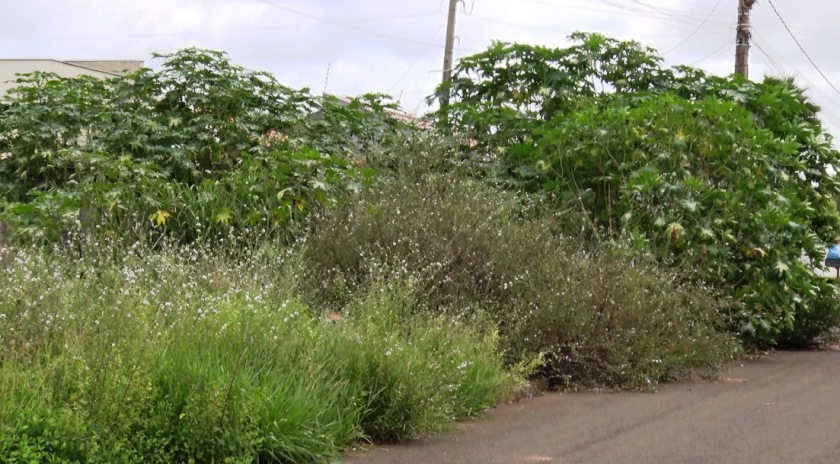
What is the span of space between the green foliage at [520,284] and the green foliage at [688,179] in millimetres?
1342

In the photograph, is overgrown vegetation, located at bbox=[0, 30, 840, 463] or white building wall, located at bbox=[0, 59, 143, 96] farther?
white building wall, located at bbox=[0, 59, 143, 96]

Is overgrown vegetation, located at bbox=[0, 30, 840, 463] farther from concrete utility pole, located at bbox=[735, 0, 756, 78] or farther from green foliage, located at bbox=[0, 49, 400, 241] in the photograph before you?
concrete utility pole, located at bbox=[735, 0, 756, 78]

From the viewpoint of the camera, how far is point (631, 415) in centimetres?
1016

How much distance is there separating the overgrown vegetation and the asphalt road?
0.32 m

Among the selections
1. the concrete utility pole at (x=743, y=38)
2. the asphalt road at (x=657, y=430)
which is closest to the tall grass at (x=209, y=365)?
the asphalt road at (x=657, y=430)

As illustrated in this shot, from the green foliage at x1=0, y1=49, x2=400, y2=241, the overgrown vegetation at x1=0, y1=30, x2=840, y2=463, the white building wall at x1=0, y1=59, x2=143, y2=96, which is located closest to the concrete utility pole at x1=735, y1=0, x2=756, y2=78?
the overgrown vegetation at x1=0, y1=30, x2=840, y2=463

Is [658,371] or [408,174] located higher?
[408,174]

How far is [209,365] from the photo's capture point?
7.33m

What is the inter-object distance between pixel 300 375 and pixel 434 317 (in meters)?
2.79

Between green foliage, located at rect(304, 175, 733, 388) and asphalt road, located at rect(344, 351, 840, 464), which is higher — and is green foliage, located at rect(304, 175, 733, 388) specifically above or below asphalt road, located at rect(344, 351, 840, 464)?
above

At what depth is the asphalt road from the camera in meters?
8.35

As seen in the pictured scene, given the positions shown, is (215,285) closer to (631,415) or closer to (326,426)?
(326,426)

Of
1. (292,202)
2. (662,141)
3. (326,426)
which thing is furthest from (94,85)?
(326,426)

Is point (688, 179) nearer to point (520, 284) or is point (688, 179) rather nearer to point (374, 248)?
point (520, 284)
